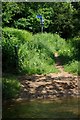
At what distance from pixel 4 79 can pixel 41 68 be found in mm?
3170

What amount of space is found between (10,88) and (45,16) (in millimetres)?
8510

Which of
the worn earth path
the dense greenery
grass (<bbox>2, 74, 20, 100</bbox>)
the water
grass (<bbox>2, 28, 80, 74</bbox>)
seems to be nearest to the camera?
the water

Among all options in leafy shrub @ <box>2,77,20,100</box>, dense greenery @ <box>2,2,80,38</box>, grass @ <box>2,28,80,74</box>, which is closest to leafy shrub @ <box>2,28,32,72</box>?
grass @ <box>2,28,80,74</box>

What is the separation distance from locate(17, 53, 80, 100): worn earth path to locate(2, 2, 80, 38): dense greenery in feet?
9.60

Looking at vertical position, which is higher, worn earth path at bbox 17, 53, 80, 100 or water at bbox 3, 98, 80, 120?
water at bbox 3, 98, 80, 120

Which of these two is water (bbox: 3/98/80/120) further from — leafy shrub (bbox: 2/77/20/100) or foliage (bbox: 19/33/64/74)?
foliage (bbox: 19/33/64/74)

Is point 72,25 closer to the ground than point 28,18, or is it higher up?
closer to the ground

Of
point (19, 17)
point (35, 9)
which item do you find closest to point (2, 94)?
point (35, 9)

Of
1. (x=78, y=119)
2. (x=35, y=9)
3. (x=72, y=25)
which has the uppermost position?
(x=35, y=9)

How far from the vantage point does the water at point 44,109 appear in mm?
9797

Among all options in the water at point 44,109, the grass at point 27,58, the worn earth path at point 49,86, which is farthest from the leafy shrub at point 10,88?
the grass at point 27,58

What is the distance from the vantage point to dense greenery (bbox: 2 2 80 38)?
49.2 feet

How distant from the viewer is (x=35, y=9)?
1563cm

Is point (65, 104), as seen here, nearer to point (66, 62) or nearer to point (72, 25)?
point (66, 62)
